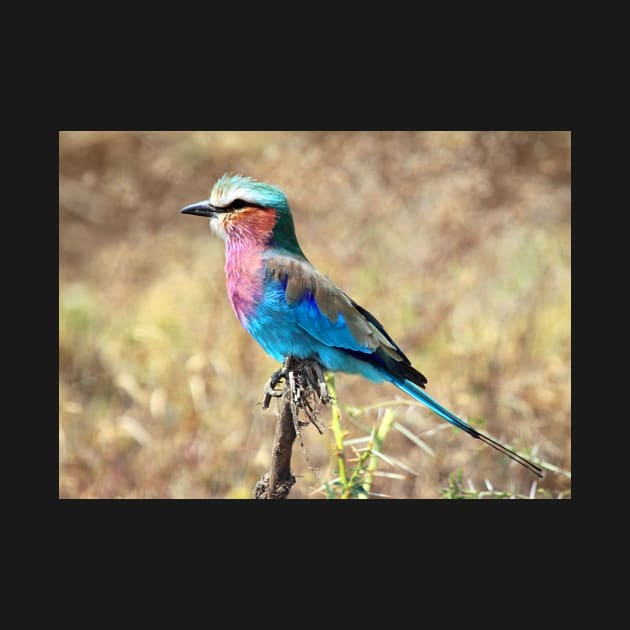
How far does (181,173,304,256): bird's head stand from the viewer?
3.70 metres

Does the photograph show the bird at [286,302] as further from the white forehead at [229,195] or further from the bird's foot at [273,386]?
the bird's foot at [273,386]

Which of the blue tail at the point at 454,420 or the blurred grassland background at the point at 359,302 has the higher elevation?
the blurred grassland background at the point at 359,302

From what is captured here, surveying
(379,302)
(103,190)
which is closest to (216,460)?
(379,302)

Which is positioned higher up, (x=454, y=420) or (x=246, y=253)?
(x=246, y=253)

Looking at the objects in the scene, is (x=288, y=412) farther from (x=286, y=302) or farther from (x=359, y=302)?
(x=359, y=302)

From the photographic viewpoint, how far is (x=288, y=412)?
3.05m

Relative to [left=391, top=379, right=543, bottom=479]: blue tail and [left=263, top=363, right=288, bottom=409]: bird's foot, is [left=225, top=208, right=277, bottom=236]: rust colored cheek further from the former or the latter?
[left=391, top=379, right=543, bottom=479]: blue tail

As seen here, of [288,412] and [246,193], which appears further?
[246,193]

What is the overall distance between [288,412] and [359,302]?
120 inches

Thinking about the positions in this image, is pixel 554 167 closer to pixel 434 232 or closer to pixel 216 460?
pixel 434 232

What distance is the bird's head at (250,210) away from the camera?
370 centimetres

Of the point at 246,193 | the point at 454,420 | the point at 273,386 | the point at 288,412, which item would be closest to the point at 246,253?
the point at 246,193

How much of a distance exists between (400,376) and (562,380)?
2293mm

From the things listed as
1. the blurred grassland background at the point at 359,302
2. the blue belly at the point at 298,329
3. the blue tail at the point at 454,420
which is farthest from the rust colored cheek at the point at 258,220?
the blurred grassland background at the point at 359,302
